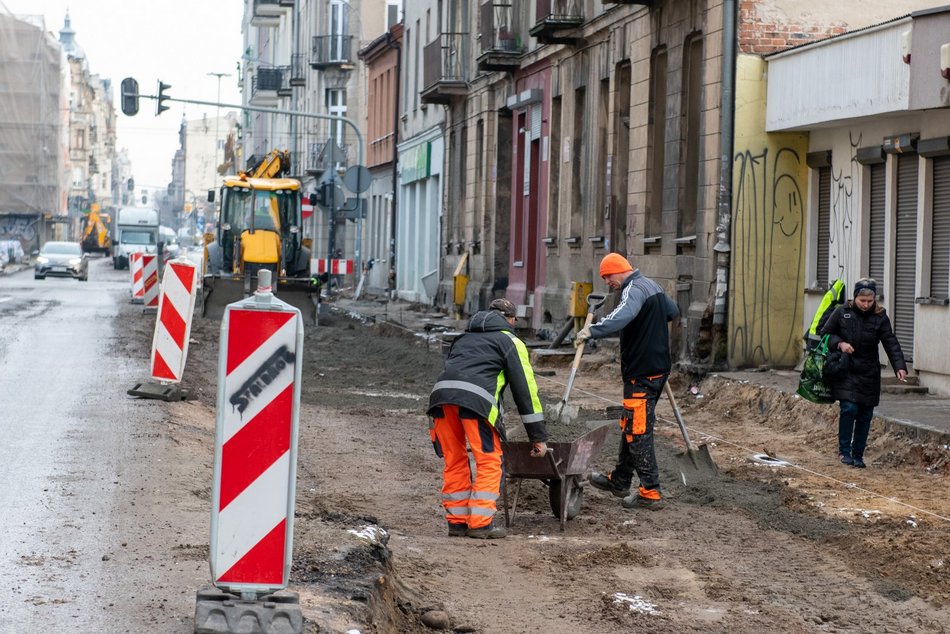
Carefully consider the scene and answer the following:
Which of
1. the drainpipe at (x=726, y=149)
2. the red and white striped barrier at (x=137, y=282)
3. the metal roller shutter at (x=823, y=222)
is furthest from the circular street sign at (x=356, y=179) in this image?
the metal roller shutter at (x=823, y=222)

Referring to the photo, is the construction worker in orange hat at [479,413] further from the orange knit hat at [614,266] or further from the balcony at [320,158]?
the balcony at [320,158]

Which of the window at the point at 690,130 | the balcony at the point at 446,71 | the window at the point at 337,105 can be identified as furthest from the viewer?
the window at the point at 337,105

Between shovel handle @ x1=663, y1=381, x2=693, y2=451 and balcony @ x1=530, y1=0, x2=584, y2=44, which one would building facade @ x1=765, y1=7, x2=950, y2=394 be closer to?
shovel handle @ x1=663, y1=381, x2=693, y2=451

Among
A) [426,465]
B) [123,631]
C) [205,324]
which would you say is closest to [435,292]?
[205,324]

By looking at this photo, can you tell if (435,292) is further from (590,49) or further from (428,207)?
(590,49)

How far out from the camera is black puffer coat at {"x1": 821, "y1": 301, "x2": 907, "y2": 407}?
1248cm

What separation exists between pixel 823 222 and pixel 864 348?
20.1ft

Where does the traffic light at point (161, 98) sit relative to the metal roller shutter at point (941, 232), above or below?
above

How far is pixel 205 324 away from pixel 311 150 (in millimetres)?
37358

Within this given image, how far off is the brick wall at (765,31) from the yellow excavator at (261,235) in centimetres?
1316

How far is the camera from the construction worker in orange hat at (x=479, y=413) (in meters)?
9.27

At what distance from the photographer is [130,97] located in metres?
35.8

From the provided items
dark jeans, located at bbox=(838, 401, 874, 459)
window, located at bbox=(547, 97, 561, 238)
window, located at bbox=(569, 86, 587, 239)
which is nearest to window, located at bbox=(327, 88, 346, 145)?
window, located at bbox=(547, 97, 561, 238)

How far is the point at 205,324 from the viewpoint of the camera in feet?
93.0
